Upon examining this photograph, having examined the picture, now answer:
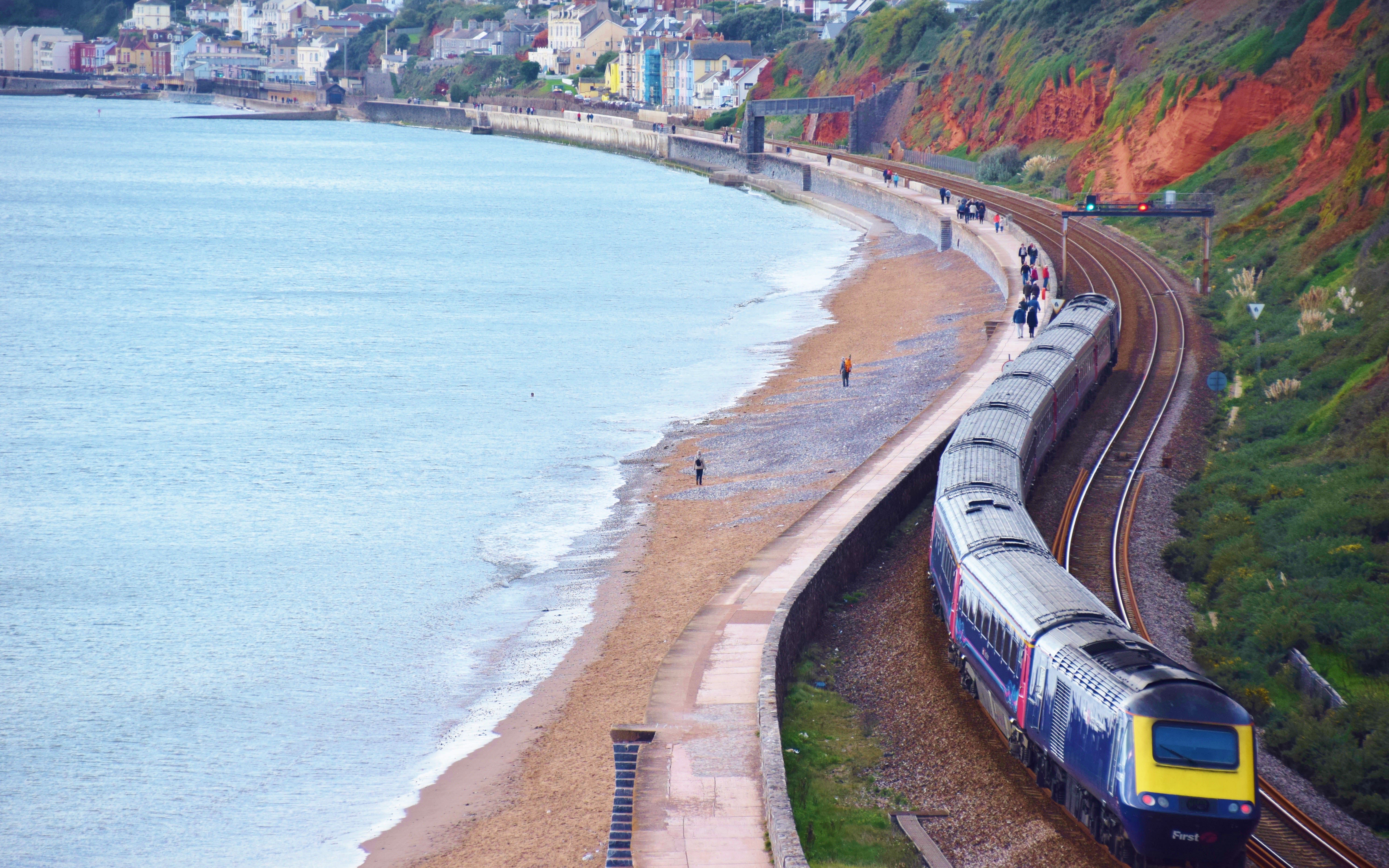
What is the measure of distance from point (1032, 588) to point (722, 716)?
5.12 metres

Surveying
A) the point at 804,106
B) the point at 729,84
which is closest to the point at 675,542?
the point at 804,106

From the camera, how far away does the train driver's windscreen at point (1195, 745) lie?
53.4 feet

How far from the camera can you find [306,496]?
1673 inches

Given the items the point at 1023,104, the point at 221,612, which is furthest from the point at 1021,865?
the point at 1023,104

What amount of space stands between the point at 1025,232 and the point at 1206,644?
52403mm

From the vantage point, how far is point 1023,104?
107188mm

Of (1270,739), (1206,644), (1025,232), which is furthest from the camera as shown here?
(1025,232)

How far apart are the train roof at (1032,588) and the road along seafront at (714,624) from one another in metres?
3.68

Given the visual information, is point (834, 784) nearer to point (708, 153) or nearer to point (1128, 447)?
point (1128, 447)

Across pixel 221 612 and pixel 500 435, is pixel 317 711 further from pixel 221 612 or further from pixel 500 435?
pixel 500 435

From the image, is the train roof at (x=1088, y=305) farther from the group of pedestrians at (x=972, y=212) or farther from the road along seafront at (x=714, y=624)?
the group of pedestrians at (x=972, y=212)

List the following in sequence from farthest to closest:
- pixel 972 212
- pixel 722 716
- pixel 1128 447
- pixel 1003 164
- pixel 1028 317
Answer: pixel 1003 164, pixel 972 212, pixel 1028 317, pixel 1128 447, pixel 722 716

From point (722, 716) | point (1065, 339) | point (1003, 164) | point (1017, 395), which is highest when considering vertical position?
point (1003, 164)

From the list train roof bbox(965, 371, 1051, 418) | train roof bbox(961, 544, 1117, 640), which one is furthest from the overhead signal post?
train roof bbox(961, 544, 1117, 640)
